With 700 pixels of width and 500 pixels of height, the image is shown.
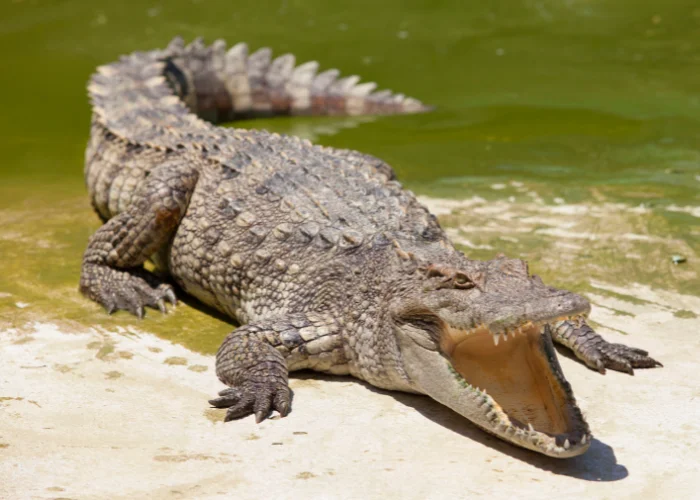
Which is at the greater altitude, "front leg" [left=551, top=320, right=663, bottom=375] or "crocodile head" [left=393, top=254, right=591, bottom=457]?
"crocodile head" [left=393, top=254, right=591, bottom=457]

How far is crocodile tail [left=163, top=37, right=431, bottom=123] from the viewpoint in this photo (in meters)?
8.58

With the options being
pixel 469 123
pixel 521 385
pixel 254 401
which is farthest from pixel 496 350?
pixel 469 123

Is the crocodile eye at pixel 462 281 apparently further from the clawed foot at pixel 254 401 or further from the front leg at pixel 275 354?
the clawed foot at pixel 254 401

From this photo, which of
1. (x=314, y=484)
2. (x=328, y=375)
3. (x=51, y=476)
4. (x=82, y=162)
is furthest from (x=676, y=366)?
(x=82, y=162)

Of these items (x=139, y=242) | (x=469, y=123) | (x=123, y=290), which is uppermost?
(x=469, y=123)

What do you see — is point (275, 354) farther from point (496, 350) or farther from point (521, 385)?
point (521, 385)

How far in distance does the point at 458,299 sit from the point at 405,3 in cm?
942

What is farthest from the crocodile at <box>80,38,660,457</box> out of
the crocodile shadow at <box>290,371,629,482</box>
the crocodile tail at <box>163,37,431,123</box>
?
the crocodile tail at <box>163,37,431,123</box>

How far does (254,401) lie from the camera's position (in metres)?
4.02

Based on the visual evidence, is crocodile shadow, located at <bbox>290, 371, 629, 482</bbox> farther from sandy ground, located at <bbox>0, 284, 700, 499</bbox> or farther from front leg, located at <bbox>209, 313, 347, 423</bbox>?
front leg, located at <bbox>209, 313, 347, 423</bbox>

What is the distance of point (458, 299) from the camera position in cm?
377

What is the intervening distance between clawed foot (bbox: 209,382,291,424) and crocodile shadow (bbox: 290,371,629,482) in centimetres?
56

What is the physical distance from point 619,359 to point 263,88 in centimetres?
545

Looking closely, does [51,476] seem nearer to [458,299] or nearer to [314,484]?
[314,484]
